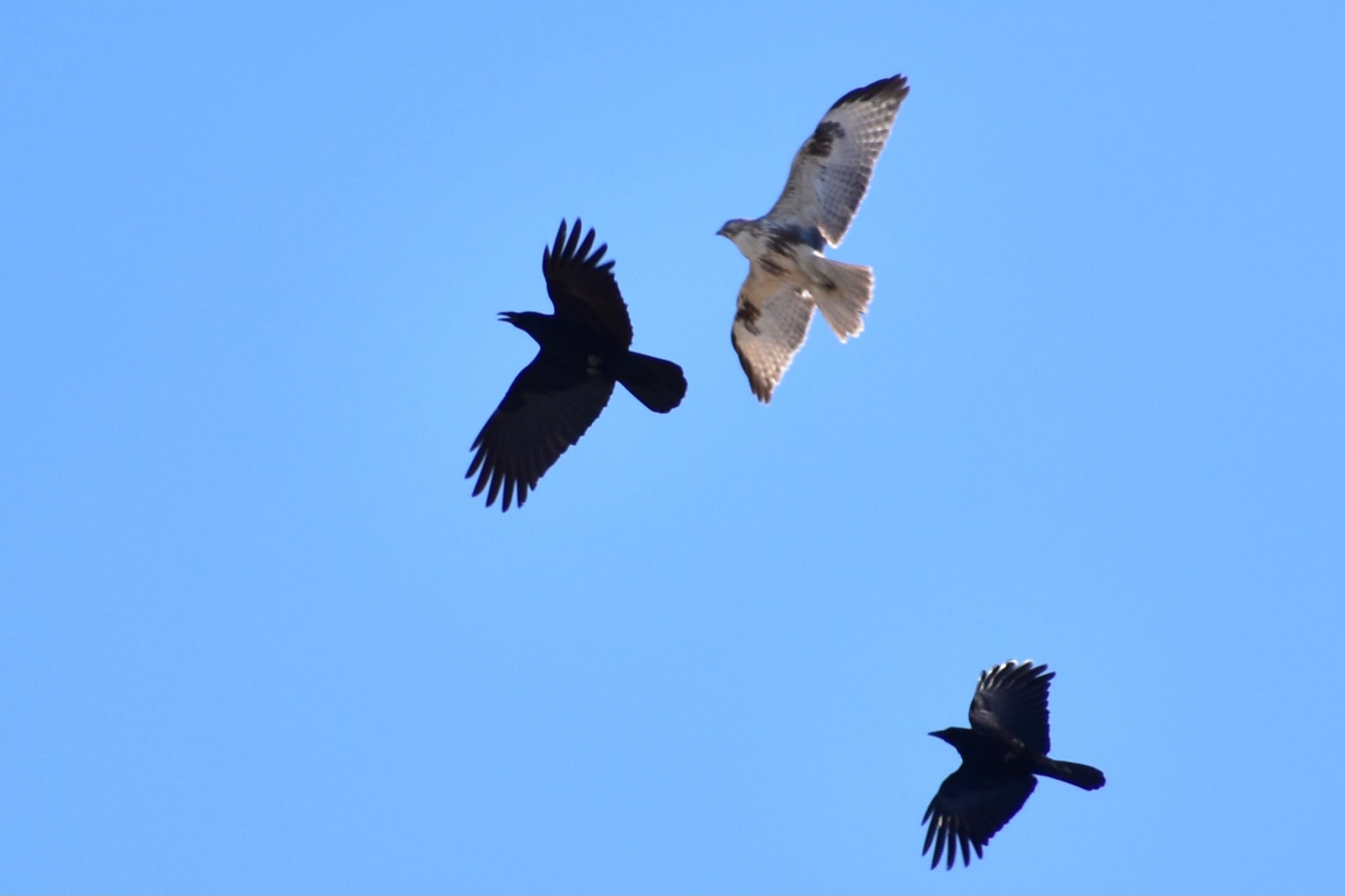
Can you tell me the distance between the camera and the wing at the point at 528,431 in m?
11.7

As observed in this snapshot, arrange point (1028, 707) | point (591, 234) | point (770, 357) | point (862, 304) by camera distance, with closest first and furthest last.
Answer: point (591, 234)
point (1028, 707)
point (862, 304)
point (770, 357)

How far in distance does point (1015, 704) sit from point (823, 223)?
13.5 feet

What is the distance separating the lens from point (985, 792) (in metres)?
11.1

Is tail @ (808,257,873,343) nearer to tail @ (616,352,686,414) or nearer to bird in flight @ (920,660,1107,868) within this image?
tail @ (616,352,686,414)

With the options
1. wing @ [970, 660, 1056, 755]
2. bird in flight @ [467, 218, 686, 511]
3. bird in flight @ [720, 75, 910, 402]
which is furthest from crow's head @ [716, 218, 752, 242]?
wing @ [970, 660, 1056, 755]

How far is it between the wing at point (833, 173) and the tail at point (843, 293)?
1.37ft

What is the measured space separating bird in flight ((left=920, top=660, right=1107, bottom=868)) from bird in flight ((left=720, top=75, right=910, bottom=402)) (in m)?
3.05

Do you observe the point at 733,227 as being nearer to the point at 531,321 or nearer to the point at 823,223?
the point at 823,223

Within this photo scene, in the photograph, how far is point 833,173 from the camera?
42.4 feet

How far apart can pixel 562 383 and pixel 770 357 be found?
2.56m

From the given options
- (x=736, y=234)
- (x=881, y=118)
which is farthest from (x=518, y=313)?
(x=881, y=118)

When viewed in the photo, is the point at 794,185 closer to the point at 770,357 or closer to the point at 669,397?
the point at 770,357

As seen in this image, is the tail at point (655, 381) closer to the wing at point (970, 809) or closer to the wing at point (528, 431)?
the wing at point (528, 431)

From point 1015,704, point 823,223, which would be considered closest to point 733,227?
point 823,223
